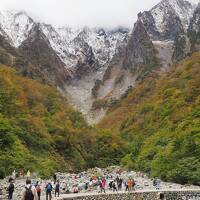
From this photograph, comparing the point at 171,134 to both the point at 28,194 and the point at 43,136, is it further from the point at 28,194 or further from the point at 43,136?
the point at 28,194

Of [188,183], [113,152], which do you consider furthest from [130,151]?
[188,183]

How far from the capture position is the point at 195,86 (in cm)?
13312

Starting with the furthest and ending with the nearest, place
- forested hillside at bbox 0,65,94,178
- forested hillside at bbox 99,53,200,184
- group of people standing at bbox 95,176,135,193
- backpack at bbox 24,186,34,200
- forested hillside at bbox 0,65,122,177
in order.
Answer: forested hillside at bbox 0,65,122,177, forested hillside at bbox 0,65,94,178, forested hillside at bbox 99,53,200,184, group of people standing at bbox 95,176,135,193, backpack at bbox 24,186,34,200

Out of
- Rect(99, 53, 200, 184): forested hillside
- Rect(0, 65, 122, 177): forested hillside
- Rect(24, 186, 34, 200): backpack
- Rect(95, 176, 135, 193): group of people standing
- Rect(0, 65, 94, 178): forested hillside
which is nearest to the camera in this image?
Rect(24, 186, 34, 200): backpack

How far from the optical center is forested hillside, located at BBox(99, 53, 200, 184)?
76688 mm

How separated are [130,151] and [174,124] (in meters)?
21.3

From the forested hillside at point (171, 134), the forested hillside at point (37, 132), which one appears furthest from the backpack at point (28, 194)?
the forested hillside at point (171, 134)

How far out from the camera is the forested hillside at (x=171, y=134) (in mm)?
76688

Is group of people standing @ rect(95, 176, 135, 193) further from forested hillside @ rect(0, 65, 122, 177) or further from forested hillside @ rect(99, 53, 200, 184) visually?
forested hillside @ rect(0, 65, 122, 177)

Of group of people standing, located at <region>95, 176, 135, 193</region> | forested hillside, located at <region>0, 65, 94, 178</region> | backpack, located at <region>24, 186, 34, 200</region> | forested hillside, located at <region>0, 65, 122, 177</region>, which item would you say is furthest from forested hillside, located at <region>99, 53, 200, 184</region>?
backpack, located at <region>24, 186, 34, 200</region>

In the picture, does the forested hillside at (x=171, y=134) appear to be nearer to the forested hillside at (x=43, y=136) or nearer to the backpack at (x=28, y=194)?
the forested hillside at (x=43, y=136)

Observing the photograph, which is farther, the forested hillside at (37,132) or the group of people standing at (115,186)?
the forested hillside at (37,132)

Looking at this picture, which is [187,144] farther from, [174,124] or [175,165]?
[174,124]

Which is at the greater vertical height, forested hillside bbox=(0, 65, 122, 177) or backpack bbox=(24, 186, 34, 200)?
forested hillside bbox=(0, 65, 122, 177)
